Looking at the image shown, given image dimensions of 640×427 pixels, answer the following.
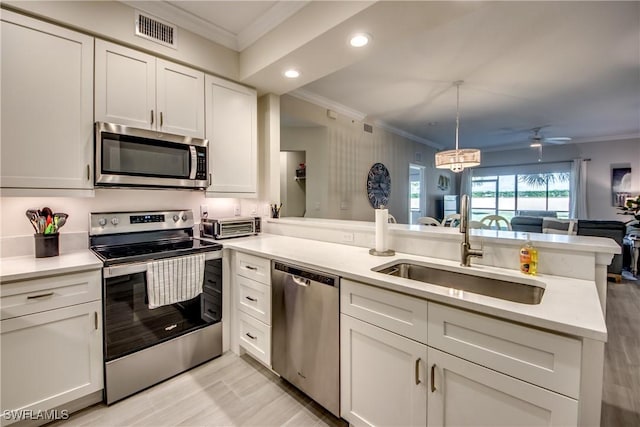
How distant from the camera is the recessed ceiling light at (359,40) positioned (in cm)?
186

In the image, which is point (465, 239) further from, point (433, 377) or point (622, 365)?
point (622, 365)

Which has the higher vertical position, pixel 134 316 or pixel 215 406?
pixel 134 316

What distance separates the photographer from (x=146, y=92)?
6.89ft

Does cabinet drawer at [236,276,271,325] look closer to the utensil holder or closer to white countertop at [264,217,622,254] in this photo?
white countertop at [264,217,622,254]

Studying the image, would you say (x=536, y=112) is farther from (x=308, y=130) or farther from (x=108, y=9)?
(x=108, y=9)

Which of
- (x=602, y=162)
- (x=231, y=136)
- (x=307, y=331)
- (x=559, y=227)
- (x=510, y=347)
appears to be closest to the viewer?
(x=510, y=347)

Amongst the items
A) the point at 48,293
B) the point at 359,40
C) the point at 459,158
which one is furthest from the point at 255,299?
the point at 459,158

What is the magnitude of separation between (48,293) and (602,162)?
9.39 meters

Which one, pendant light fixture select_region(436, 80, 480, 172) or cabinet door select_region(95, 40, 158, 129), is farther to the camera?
pendant light fixture select_region(436, 80, 480, 172)

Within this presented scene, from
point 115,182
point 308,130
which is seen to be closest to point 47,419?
point 115,182

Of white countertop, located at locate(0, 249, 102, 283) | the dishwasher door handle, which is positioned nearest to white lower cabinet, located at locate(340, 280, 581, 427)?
the dishwasher door handle

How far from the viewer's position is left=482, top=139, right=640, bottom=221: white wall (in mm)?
6074

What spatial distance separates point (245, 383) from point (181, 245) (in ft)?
3.76

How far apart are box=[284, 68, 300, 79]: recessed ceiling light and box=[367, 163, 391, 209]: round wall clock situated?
272 cm
